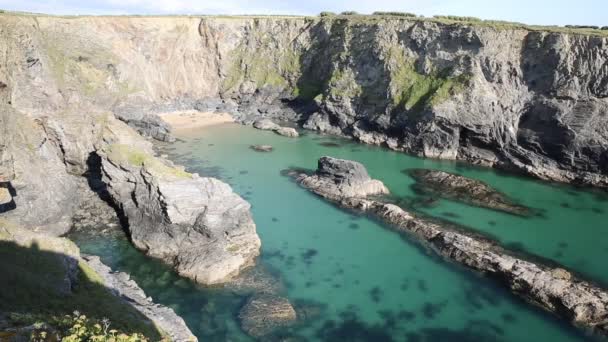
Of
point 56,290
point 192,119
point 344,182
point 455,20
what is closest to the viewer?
point 56,290

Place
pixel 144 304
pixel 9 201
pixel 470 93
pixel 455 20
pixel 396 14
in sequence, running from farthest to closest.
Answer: pixel 396 14, pixel 455 20, pixel 470 93, pixel 9 201, pixel 144 304

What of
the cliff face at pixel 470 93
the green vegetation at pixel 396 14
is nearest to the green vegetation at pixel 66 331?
the cliff face at pixel 470 93

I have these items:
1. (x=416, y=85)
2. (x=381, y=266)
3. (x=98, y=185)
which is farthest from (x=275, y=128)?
(x=381, y=266)

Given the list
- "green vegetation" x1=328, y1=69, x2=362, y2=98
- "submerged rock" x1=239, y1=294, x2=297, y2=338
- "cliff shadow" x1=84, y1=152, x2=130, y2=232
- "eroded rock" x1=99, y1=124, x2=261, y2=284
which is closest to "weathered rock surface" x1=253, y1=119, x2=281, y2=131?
"green vegetation" x1=328, y1=69, x2=362, y2=98

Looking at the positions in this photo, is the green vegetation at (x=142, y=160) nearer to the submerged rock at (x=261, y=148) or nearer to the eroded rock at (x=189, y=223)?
the eroded rock at (x=189, y=223)

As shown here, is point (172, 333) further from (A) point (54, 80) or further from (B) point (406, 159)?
(B) point (406, 159)

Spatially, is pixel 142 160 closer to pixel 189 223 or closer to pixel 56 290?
pixel 189 223
